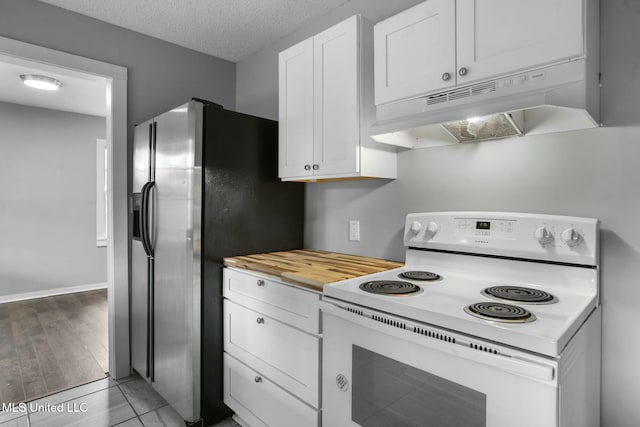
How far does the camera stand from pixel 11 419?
2.08 m

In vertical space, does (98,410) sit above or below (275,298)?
below

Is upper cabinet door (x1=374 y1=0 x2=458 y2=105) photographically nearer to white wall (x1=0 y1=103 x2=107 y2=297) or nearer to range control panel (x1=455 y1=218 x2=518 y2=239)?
range control panel (x1=455 y1=218 x2=518 y2=239)

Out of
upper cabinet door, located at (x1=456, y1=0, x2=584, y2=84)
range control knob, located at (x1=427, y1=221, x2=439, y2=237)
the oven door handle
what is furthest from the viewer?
range control knob, located at (x1=427, y1=221, x2=439, y2=237)

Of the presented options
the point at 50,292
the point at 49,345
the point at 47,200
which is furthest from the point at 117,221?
the point at 50,292

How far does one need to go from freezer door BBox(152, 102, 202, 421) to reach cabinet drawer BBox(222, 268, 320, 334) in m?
0.19

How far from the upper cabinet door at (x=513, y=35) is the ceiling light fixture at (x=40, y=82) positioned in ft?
13.4

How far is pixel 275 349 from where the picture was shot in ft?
5.72

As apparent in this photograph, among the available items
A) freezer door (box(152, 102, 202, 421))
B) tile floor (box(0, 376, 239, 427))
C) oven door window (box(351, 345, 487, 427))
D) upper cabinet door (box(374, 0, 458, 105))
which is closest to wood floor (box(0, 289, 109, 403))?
tile floor (box(0, 376, 239, 427))

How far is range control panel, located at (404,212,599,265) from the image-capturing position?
1.30 metres

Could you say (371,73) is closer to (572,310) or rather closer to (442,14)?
(442,14)

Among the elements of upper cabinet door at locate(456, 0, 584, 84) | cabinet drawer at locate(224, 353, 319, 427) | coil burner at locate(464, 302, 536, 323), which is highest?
upper cabinet door at locate(456, 0, 584, 84)

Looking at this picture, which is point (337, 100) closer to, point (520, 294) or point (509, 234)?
point (509, 234)

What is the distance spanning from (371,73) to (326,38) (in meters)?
0.33

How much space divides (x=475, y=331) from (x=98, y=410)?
90.4 inches
